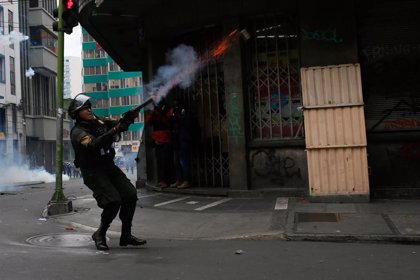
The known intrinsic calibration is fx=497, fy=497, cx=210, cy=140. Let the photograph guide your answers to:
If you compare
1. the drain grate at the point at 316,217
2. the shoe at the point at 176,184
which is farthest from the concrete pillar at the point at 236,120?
the drain grate at the point at 316,217

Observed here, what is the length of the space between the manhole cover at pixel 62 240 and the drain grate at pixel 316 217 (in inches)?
123

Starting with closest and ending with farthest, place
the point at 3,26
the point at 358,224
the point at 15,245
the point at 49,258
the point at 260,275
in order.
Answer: the point at 260,275 < the point at 49,258 < the point at 15,245 < the point at 358,224 < the point at 3,26

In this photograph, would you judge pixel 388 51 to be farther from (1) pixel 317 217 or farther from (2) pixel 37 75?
(2) pixel 37 75

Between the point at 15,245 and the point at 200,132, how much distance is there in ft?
17.5

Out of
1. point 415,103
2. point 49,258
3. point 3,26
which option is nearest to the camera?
point 49,258

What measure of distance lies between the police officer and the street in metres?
0.35

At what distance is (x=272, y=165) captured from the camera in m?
9.86

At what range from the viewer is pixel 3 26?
3469 cm

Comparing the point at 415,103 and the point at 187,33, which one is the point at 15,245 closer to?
the point at 187,33

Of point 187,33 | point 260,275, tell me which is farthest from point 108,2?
point 260,275

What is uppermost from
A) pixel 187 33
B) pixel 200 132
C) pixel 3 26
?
pixel 3 26

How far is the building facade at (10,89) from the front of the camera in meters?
33.7

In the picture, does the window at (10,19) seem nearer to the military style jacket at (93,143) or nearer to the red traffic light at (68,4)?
the red traffic light at (68,4)

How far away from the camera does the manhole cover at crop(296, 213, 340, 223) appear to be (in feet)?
24.4
